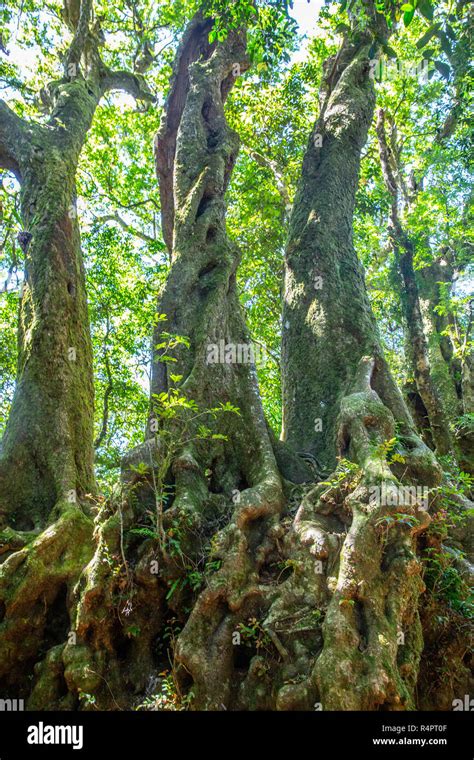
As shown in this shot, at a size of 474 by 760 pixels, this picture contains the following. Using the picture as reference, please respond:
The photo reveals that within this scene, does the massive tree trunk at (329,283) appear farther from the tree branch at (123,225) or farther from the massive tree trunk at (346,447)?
the tree branch at (123,225)

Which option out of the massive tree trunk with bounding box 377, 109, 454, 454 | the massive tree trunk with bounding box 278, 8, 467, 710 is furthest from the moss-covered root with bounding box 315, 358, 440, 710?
the massive tree trunk with bounding box 377, 109, 454, 454

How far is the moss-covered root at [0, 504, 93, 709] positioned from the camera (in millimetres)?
3693

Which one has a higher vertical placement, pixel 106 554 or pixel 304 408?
pixel 304 408

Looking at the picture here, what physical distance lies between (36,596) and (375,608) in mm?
2628

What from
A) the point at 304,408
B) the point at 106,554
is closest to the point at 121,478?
the point at 106,554

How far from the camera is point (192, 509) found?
3.94 m

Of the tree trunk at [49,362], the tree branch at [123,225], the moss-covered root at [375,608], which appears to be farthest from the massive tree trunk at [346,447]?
the tree branch at [123,225]

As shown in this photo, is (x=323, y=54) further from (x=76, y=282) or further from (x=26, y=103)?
(x=76, y=282)

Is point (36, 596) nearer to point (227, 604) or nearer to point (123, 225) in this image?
point (227, 604)

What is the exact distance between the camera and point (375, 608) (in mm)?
3035

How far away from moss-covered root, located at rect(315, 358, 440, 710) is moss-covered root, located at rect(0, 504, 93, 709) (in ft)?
6.98

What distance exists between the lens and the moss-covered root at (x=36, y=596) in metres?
3.69

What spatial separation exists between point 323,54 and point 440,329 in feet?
24.3
